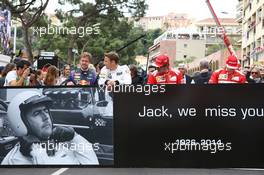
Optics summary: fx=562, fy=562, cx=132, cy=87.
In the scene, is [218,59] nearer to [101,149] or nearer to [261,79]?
[261,79]

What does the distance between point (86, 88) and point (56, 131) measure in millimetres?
671

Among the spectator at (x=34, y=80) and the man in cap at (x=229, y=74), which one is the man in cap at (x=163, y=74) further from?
the spectator at (x=34, y=80)

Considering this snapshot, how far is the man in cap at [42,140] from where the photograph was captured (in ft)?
23.5

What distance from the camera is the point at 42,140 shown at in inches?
283

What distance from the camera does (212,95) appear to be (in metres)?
6.91

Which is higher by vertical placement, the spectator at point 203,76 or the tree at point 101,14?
the tree at point 101,14

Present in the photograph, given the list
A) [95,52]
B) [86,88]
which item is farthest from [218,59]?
[86,88]

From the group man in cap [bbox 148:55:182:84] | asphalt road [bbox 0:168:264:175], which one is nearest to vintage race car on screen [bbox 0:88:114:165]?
asphalt road [bbox 0:168:264:175]

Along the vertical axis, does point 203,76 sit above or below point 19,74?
below

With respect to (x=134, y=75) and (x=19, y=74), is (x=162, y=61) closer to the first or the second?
(x=134, y=75)

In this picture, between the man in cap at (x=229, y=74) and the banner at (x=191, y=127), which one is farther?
the man in cap at (x=229, y=74)

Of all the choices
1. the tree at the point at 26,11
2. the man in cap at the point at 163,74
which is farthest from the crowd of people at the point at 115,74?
the tree at the point at 26,11

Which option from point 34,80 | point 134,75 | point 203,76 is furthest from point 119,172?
point 203,76

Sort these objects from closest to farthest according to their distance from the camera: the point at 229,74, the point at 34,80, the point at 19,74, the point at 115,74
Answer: the point at 115,74 → the point at 229,74 → the point at 19,74 → the point at 34,80
